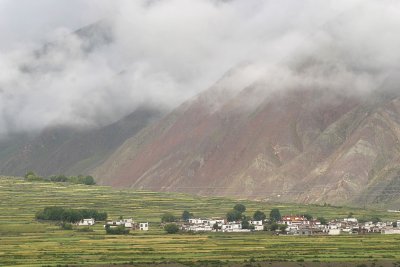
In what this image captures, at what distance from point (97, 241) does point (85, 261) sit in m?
38.3

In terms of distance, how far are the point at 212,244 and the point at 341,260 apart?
36869 mm

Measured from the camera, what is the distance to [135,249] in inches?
6781

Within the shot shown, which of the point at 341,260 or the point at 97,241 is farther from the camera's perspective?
the point at 97,241

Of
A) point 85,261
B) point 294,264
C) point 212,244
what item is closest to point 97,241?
point 212,244

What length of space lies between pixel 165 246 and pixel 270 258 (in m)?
29.2

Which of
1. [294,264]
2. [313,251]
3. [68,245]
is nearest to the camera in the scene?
[294,264]

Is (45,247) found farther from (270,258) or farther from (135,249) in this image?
(270,258)

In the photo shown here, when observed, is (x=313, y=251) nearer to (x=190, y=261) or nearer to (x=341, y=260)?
(x=341, y=260)

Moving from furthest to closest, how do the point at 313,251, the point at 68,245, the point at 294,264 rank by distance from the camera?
1. the point at 68,245
2. the point at 313,251
3. the point at 294,264

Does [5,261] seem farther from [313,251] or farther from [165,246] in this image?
[313,251]

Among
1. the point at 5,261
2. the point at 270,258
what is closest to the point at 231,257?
the point at 270,258

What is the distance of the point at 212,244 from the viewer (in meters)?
185

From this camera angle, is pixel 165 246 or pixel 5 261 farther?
pixel 165 246

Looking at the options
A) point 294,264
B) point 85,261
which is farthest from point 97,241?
point 294,264
